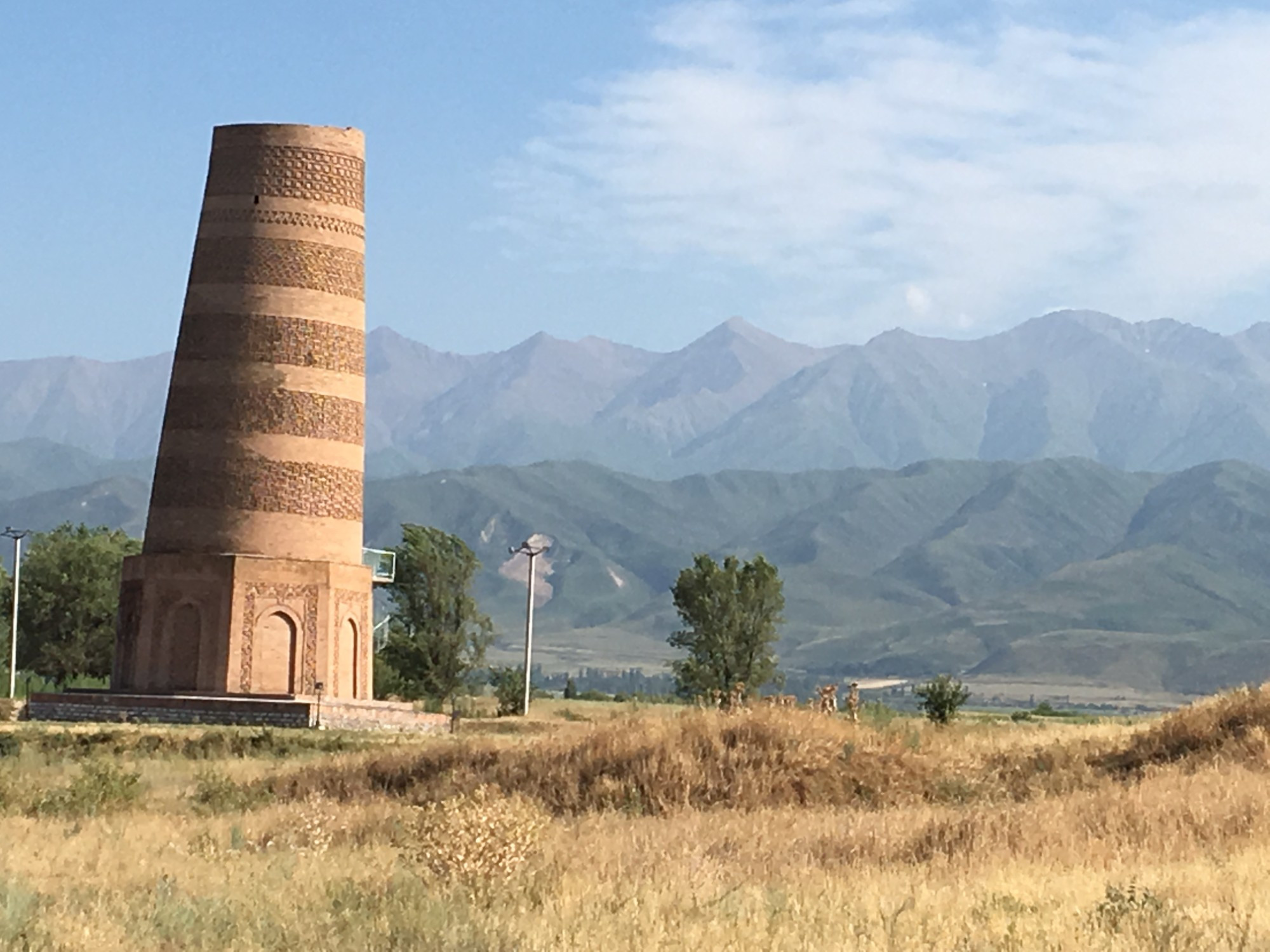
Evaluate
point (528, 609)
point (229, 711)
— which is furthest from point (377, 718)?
point (528, 609)

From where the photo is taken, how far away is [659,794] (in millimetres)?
26172

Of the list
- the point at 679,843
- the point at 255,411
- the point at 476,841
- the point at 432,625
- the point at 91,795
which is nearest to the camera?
the point at 476,841

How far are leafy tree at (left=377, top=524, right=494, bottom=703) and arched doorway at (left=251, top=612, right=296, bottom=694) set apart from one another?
20.5 m

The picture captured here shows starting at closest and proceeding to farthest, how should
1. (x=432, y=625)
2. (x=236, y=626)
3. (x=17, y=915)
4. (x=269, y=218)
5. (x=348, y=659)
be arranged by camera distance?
1. (x=17, y=915)
2. (x=236, y=626)
3. (x=269, y=218)
4. (x=348, y=659)
5. (x=432, y=625)

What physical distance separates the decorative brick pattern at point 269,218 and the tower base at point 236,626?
336 inches

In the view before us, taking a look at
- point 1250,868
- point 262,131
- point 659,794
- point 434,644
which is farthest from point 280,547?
point 1250,868

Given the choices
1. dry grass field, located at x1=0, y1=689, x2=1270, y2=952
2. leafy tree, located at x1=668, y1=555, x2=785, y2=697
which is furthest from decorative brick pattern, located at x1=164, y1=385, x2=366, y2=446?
leafy tree, located at x1=668, y1=555, x2=785, y2=697

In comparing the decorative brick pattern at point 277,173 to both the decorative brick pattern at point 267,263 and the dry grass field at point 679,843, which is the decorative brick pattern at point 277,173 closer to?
the decorative brick pattern at point 267,263

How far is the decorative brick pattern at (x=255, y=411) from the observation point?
52.2 m

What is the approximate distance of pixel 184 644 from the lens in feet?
173

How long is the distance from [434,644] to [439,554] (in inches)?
154

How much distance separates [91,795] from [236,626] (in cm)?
2573

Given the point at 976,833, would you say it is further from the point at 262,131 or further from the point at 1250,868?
the point at 262,131

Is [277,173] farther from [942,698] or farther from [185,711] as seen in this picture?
[942,698]
